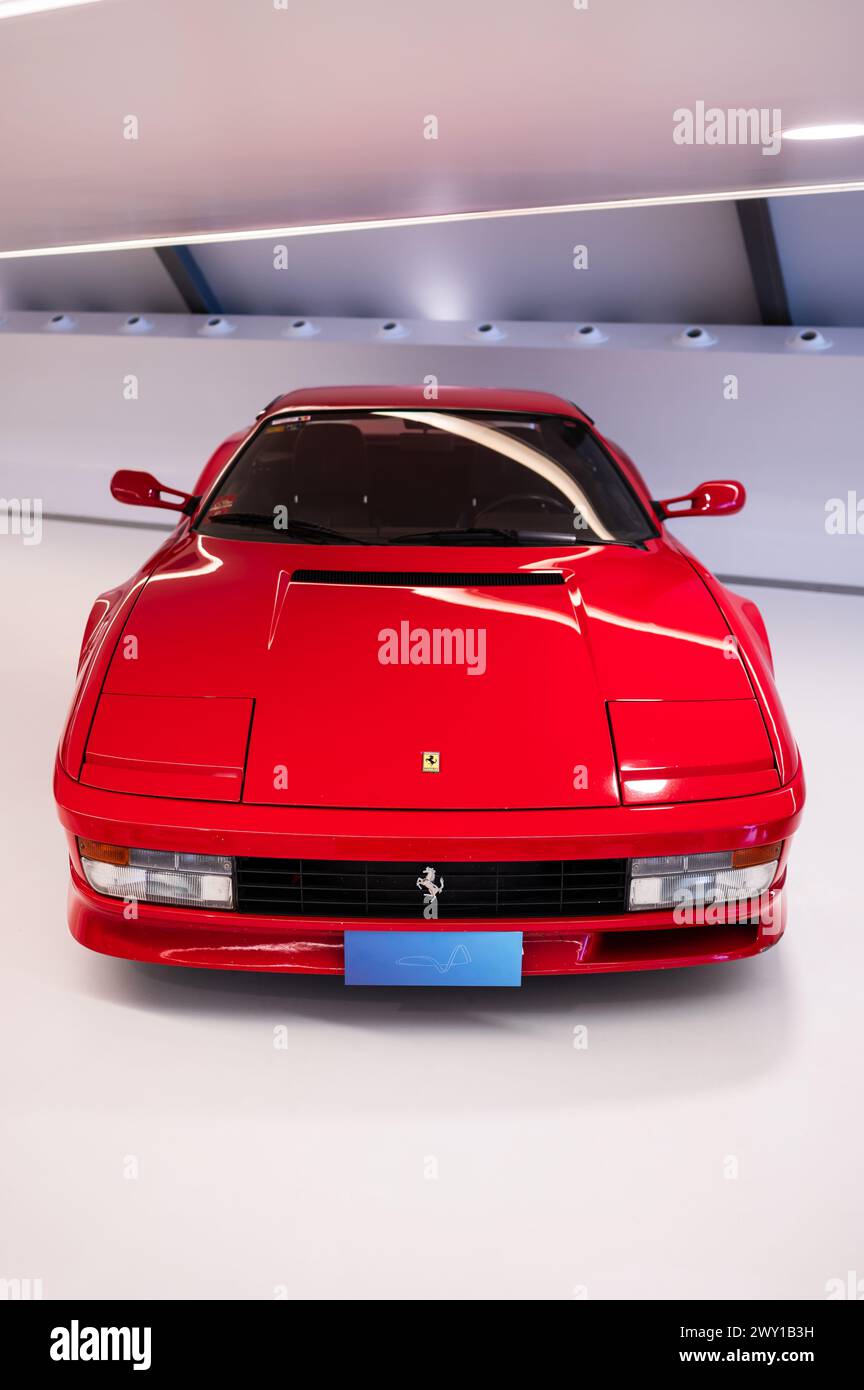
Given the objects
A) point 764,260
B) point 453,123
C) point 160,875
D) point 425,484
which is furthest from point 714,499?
point 764,260

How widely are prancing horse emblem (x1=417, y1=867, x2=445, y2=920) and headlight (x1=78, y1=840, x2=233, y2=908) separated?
0.32 metres

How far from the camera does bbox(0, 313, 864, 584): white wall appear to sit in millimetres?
5410

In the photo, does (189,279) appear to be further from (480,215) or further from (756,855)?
(756,855)

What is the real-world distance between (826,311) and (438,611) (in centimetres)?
434

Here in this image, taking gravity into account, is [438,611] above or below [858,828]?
above

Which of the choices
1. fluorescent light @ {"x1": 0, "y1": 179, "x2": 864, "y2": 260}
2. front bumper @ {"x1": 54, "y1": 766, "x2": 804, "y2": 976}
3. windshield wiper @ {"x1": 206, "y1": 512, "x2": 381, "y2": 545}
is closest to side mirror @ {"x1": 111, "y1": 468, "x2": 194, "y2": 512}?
windshield wiper @ {"x1": 206, "y1": 512, "x2": 381, "y2": 545}

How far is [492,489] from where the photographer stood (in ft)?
9.62

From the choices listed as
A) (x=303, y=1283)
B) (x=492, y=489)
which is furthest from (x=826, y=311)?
(x=303, y=1283)

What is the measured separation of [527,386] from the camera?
5.93m

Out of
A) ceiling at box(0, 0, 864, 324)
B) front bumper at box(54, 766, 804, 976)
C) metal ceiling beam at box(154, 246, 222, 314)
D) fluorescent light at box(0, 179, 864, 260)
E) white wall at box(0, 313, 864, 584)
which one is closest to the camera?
front bumper at box(54, 766, 804, 976)

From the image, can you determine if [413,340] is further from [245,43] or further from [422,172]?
[245,43]

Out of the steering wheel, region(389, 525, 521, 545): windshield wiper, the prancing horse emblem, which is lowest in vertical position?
the prancing horse emblem

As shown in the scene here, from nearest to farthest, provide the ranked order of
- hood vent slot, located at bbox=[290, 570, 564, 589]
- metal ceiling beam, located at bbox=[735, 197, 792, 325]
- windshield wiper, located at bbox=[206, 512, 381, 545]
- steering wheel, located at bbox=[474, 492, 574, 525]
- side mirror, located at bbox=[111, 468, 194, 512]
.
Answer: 1. hood vent slot, located at bbox=[290, 570, 564, 589]
2. windshield wiper, located at bbox=[206, 512, 381, 545]
3. steering wheel, located at bbox=[474, 492, 574, 525]
4. side mirror, located at bbox=[111, 468, 194, 512]
5. metal ceiling beam, located at bbox=[735, 197, 792, 325]

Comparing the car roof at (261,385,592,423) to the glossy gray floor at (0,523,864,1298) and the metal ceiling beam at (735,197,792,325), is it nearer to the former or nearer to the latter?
the glossy gray floor at (0,523,864,1298)
